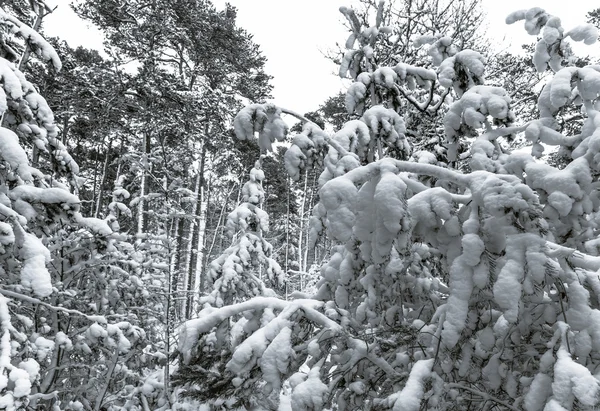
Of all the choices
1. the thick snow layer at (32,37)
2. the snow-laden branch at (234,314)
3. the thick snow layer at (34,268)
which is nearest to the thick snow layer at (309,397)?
the snow-laden branch at (234,314)

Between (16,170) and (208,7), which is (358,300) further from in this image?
(208,7)

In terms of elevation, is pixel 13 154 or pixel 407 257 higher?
pixel 13 154

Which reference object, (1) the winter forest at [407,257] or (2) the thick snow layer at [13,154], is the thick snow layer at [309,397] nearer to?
(1) the winter forest at [407,257]

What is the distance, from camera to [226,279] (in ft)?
20.1

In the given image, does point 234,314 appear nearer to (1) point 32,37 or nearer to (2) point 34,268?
(2) point 34,268

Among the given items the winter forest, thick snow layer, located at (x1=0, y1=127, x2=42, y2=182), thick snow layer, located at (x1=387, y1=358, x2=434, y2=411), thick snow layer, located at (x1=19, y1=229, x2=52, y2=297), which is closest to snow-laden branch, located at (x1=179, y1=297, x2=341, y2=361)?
the winter forest

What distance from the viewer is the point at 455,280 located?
4.90 feet

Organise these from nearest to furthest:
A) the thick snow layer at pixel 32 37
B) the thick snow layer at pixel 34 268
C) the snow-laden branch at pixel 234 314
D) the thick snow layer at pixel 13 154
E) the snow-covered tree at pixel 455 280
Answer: the snow-covered tree at pixel 455 280 → the snow-laden branch at pixel 234 314 → the thick snow layer at pixel 34 268 → the thick snow layer at pixel 13 154 → the thick snow layer at pixel 32 37

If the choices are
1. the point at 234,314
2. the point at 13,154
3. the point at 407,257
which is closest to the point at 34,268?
the point at 13,154

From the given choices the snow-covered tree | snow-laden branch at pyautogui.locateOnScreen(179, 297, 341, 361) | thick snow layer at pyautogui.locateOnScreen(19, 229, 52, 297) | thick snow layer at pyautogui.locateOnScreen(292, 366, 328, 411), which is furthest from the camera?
thick snow layer at pyautogui.locateOnScreen(19, 229, 52, 297)

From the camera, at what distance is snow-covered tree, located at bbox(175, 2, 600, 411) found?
1.41 metres

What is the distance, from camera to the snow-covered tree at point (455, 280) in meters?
1.41

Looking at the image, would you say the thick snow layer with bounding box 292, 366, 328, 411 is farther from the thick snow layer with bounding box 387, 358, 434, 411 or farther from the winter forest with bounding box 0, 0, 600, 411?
the thick snow layer with bounding box 387, 358, 434, 411

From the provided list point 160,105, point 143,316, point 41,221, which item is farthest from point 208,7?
point 41,221
